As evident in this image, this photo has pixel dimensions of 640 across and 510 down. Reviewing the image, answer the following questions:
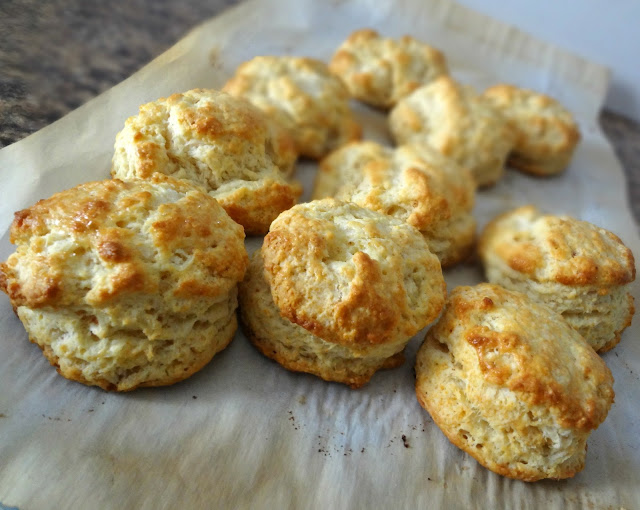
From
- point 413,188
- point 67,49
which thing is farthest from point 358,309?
point 67,49

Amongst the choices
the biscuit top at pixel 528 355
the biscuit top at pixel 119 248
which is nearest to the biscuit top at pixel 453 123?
the biscuit top at pixel 528 355

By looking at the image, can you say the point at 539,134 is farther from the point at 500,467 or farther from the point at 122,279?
the point at 122,279

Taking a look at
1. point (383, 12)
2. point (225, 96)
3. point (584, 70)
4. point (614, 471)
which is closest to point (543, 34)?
point (584, 70)

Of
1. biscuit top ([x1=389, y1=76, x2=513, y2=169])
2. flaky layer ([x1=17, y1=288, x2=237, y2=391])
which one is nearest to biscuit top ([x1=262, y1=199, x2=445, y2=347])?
flaky layer ([x1=17, y1=288, x2=237, y2=391])

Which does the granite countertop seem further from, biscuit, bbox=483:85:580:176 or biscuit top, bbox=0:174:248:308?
biscuit, bbox=483:85:580:176

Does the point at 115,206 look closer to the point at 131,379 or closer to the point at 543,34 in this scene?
the point at 131,379

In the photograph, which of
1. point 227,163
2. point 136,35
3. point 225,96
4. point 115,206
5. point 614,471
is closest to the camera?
point 115,206
